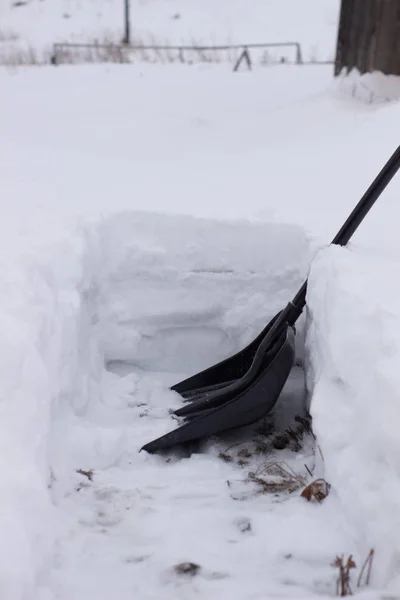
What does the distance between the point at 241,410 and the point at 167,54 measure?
11821 millimetres

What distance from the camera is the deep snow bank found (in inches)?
51.3

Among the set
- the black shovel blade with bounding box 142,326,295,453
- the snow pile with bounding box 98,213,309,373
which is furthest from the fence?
the black shovel blade with bounding box 142,326,295,453

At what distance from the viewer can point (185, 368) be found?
299cm

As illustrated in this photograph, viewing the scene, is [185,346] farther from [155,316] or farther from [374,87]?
[374,87]

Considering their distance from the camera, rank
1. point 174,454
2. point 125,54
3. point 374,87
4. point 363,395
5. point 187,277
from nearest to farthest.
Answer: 1. point 363,395
2. point 174,454
3. point 187,277
4. point 374,87
5. point 125,54

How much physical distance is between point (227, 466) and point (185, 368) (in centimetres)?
95

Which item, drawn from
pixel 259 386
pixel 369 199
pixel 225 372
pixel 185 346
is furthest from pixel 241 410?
pixel 369 199

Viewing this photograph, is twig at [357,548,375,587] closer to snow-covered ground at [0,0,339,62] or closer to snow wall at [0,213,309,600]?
snow wall at [0,213,309,600]

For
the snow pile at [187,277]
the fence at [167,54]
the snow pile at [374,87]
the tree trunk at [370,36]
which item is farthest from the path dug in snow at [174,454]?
the fence at [167,54]

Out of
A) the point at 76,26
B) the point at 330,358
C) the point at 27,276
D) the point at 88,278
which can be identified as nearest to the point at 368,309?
the point at 330,358

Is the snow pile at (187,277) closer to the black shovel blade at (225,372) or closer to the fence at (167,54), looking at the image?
the black shovel blade at (225,372)

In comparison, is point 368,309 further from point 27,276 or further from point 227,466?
point 27,276

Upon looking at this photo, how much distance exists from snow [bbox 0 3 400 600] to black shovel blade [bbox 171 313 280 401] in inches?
2.9

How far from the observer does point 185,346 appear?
3.01 m
